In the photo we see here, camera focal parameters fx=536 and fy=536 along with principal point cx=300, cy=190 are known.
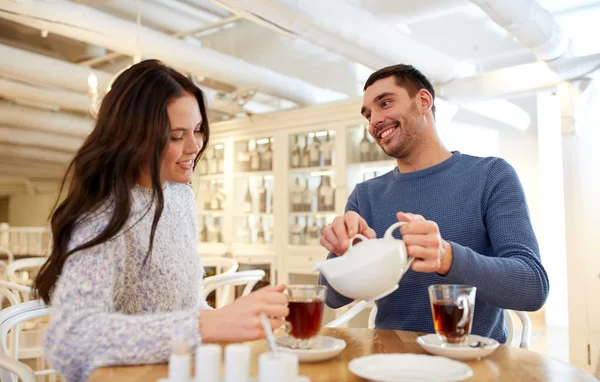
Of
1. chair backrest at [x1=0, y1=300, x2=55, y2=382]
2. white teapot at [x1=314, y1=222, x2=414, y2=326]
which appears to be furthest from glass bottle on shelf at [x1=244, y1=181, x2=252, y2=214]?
white teapot at [x1=314, y1=222, x2=414, y2=326]

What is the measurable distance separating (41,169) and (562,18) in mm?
8043

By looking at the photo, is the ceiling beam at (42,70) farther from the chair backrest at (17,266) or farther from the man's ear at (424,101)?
the man's ear at (424,101)

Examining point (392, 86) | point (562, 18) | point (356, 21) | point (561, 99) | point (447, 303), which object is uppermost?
point (562, 18)

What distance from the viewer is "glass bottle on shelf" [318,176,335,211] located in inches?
189

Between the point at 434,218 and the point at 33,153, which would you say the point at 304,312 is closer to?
the point at 434,218

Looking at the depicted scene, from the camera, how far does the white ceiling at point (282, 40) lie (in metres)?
3.33

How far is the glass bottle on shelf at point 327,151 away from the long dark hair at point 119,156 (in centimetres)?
358

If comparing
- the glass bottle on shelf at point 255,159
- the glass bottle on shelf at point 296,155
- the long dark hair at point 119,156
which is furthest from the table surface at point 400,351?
the glass bottle on shelf at point 255,159

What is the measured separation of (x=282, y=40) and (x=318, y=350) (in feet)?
15.0

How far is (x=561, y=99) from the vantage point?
400cm

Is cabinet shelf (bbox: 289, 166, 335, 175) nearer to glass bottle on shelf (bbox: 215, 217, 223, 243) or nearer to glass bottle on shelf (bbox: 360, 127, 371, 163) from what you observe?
glass bottle on shelf (bbox: 360, 127, 371, 163)

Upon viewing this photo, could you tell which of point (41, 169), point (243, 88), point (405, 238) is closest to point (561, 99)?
point (243, 88)

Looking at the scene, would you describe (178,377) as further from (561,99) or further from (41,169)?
(41,169)

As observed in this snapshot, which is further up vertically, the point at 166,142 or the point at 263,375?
the point at 166,142
